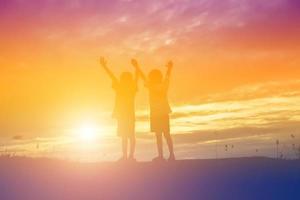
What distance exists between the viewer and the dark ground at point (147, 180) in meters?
14.9

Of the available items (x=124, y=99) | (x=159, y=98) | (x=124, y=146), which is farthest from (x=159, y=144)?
(x=124, y=99)

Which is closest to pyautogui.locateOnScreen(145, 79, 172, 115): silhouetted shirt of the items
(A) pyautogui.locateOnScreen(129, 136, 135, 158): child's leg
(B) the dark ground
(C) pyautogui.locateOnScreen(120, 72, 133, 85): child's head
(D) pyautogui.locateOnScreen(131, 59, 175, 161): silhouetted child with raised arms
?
(D) pyautogui.locateOnScreen(131, 59, 175, 161): silhouetted child with raised arms

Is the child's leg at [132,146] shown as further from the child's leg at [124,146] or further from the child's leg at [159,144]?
the child's leg at [159,144]

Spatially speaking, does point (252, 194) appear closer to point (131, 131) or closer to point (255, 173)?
point (255, 173)

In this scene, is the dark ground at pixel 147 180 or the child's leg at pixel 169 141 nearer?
the dark ground at pixel 147 180

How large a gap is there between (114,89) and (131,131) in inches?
57.2

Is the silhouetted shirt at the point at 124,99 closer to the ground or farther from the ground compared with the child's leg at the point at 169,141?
farther from the ground

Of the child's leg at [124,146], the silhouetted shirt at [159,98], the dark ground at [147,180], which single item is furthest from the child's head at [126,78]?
the dark ground at [147,180]

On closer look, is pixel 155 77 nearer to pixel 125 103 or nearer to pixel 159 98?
pixel 159 98

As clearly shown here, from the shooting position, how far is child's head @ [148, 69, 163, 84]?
1878 centimetres

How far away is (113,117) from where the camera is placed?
19.6 metres

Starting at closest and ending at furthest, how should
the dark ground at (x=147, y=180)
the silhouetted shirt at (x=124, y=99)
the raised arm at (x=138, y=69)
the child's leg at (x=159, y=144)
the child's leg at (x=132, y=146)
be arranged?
1. the dark ground at (x=147, y=180)
2. the child's leg at (x=159, y=144)
3. the raised arm at (x=138, y=69)
4. the child's leg at (x=132, y=146)
5. the silhouetted shirt at (x=124, y=99)

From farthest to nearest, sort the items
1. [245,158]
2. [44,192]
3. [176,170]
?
[245,158] < [176,170] < [44,192]

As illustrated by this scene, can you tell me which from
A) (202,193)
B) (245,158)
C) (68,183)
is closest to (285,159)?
(245,158)
